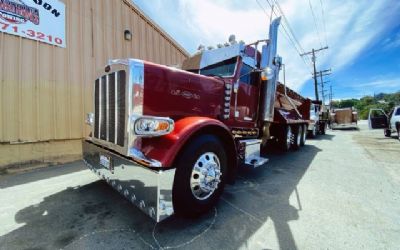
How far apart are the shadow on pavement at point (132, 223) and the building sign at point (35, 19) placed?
382 cm

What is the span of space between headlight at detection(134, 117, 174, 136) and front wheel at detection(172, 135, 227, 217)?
1.16ft

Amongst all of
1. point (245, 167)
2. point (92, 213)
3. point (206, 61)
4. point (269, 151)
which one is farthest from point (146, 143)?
point (269, 151)

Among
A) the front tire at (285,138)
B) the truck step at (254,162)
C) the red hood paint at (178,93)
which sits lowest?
the truck step at (254,162)

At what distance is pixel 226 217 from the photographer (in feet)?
8.70

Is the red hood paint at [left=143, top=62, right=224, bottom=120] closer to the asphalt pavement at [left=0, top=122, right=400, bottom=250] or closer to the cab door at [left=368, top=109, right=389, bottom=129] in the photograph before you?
the asphalt pavement at [left=0, top=122, right=400, bottom=250]

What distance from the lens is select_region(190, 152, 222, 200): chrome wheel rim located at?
8.17 feet

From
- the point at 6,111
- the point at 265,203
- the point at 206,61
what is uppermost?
the point at 206,61

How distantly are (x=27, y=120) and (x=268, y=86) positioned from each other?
5.38 m

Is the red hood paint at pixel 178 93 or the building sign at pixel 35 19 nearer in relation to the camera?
the red hood paint at pixel 178 93

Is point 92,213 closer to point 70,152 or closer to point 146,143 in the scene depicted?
point 146,143

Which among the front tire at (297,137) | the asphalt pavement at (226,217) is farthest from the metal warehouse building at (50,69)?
the front tire at (297,137)

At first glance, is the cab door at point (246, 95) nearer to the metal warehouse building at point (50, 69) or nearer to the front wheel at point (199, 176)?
the front wheel at point (199, 176)

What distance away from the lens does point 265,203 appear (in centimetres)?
309

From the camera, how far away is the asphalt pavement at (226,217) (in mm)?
2145
